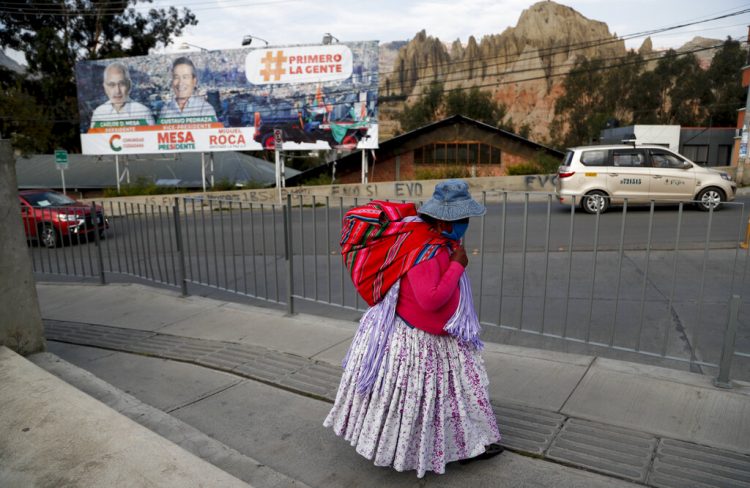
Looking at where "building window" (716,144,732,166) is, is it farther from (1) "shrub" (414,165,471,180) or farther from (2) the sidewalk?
(2) the sidewalk

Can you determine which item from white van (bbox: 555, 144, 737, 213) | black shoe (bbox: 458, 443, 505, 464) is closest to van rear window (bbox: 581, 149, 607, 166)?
white van (bbox: 555, 144, 737, 213)

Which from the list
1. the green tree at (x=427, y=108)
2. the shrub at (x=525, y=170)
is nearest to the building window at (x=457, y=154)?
the shrub at (x=525, y=170)

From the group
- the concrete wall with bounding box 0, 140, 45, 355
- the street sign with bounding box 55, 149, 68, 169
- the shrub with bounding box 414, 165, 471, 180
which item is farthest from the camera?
the shrub with bounding box 414, 165, 471, 180

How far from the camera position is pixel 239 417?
3898mm

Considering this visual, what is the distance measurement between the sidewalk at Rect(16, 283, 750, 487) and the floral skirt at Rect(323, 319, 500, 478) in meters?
0.25

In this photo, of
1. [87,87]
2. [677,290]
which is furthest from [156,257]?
[87,87]

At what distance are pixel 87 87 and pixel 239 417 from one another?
29.1 m

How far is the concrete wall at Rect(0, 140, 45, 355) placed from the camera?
4.44 metres

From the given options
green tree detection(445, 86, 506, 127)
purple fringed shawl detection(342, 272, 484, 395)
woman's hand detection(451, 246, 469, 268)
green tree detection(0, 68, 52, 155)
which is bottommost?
purple fringed shawl detection(342, 272, 484, 395)

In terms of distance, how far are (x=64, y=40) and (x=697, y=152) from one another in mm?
44764

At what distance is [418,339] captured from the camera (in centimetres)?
289

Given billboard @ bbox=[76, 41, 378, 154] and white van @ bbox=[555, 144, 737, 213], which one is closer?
white van @ bbox=[555, 144, 737, 213]

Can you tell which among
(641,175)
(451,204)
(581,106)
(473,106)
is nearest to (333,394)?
(451,204)

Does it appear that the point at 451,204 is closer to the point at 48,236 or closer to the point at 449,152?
the point at 48,236
